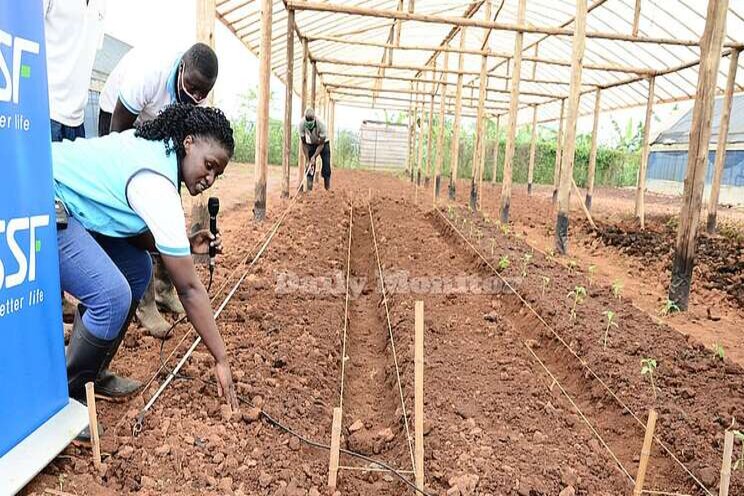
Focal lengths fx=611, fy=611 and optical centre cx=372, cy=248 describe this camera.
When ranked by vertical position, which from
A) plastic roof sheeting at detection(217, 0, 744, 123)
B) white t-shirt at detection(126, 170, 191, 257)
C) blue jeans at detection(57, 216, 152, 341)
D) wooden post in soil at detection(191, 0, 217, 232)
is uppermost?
plastic roof sheeting at detection(217, 0, 744, 123)

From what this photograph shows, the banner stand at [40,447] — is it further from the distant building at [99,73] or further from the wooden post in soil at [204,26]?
the distant building at [99,73]

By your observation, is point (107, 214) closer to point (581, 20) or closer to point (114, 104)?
point (114, 104)

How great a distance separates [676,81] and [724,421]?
1254 cm

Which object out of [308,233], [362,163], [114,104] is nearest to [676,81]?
[308,233]

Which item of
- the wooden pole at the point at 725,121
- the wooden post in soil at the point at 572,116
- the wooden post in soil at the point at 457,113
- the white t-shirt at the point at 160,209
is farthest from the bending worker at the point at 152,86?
the wooden post in soil at the point at 457,113

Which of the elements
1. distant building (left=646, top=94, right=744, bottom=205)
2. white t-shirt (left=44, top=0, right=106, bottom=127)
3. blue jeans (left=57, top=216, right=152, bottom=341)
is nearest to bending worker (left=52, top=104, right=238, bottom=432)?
blue jeans (left=57, top=216, right=152, bottom=341)

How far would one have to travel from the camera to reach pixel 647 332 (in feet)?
14.8

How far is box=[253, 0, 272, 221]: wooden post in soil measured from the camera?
7680 millimetres

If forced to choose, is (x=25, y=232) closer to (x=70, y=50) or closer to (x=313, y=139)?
(x=70, y=50)

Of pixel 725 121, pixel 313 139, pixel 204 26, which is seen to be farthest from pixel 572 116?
pixel 313 139

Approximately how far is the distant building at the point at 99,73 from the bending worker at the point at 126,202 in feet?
24.4

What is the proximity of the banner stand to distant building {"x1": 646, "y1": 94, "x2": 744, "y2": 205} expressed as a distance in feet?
53.4

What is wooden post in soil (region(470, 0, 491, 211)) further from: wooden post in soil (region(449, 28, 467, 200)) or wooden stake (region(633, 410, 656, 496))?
Answer: wooden stake (region(633, 410, 656, 496))

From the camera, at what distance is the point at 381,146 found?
32.7 meters
